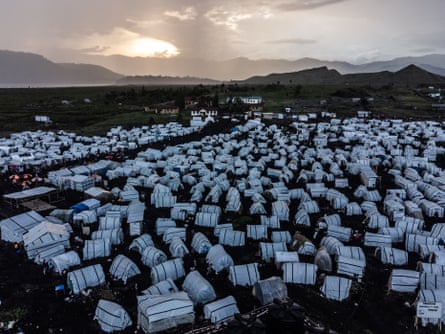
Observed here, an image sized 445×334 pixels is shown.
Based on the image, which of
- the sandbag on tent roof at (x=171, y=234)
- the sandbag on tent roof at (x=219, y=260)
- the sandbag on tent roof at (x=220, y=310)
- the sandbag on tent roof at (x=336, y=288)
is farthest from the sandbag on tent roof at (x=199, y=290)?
the sandbag on tent roof at (x=336, y=288)

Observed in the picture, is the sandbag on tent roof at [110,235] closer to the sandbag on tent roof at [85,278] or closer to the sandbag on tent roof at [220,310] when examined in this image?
the sandbag on tent roof at [85,278]

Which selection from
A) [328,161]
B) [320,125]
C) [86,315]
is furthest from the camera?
[320,125]

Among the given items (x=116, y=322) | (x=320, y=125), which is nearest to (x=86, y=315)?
(x=116, y=322)

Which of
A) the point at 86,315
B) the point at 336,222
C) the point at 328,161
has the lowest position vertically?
the point at 86,315

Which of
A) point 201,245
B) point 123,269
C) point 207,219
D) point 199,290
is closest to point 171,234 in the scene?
point 201,245

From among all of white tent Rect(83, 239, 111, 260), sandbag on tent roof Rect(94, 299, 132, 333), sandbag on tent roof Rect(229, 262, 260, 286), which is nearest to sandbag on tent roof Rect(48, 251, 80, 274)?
white tent Rect(83, 239, 111, 260)

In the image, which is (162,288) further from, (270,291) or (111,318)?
(270,291)

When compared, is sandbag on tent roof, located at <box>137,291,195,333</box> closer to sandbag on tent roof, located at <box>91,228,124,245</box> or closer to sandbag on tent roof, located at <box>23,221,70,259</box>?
sandbag on tent roof, located at <box>91,228,124,245</box>

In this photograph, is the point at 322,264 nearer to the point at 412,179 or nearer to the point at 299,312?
the point at 299,312
